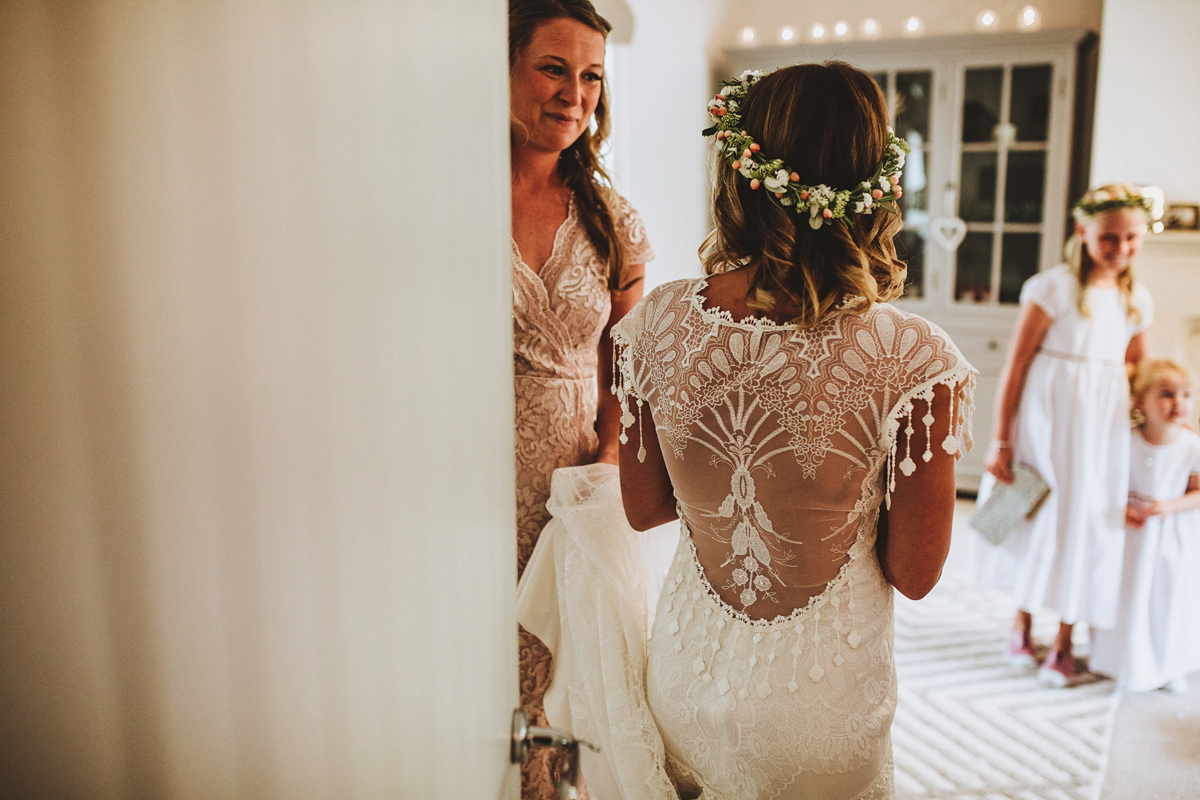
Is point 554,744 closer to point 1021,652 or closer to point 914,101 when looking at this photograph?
point 1021,652

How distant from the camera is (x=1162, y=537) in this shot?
2.71 meters

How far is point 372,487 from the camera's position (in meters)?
0.48

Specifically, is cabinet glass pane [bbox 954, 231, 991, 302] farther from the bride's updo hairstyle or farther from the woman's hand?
the bride's updo hairstyle

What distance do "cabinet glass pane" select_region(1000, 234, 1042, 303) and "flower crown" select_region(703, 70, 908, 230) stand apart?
3963mm

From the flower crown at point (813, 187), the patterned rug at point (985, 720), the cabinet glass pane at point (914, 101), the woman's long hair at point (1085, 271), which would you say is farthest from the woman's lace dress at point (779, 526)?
the cabinet glass pane at point (914, 101)

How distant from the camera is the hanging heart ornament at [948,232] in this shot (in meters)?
4.65

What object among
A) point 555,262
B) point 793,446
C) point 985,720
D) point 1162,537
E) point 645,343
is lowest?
point 985,720

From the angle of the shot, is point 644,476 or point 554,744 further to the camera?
point 644,476

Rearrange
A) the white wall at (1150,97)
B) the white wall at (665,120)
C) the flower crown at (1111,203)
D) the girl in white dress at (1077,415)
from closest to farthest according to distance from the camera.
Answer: the flower crown at (1111,203), the girl in white dress at (1077,415), the white wall at (665,120), the white wall at (1150,97)

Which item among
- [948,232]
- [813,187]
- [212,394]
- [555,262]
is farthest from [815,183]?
[948,232]

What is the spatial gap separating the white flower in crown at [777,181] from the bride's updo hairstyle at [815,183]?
0.9 inches

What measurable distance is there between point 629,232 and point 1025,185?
3780mm

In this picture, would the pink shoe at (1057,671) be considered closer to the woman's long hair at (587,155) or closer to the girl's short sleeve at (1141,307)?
the girl's short sleeve at (1141,307)

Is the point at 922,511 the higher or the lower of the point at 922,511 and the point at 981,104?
the lower
